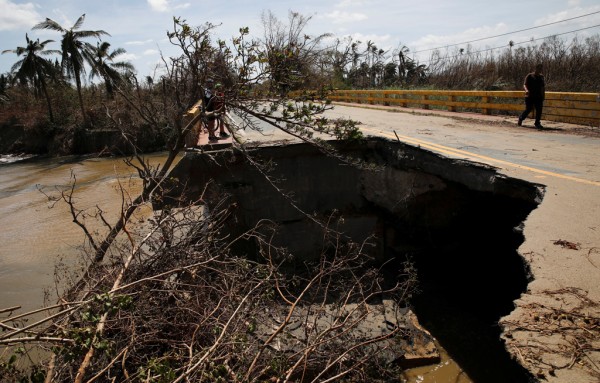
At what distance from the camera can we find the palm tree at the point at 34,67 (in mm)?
33312

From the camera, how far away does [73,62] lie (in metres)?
31.8

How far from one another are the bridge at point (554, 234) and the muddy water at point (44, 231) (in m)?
2.32

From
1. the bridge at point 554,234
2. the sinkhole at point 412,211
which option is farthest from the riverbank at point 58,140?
the bridge at point 554,234

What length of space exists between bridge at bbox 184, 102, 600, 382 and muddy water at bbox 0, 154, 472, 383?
2324 mm

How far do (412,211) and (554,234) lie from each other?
178 inches

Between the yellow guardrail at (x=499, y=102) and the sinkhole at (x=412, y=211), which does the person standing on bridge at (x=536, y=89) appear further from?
the sinkhole at (x=412, y=211)

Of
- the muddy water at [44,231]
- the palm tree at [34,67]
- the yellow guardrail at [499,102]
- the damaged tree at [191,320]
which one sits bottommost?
the muddy water at [44,231]

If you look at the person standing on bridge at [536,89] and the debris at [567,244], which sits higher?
the person standing on bridge at [536,89]

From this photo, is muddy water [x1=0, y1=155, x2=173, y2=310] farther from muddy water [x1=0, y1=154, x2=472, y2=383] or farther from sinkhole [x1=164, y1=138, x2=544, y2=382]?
sinkhole [x1=164, y1=138, x2=544, y2=382]

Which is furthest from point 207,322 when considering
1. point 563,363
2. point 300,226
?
point 300,226

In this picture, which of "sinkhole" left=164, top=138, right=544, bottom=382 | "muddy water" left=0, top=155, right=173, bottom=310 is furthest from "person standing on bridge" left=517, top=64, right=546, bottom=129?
"muddy water" left=0, top=155, right=173, bottom=310

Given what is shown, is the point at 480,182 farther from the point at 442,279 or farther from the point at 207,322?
the point at 207,322

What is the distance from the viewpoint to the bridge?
2639mm

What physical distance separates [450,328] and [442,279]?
176cm
